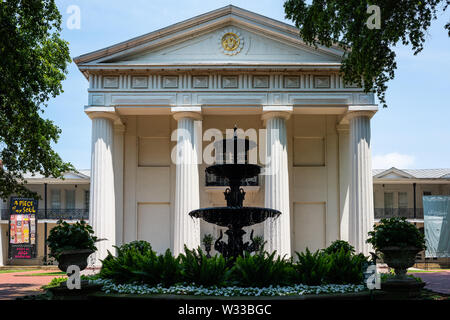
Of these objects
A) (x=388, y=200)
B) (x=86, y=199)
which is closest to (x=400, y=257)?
(x=388, y=200)

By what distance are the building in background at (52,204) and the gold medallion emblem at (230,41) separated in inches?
747

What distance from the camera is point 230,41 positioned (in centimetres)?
2583

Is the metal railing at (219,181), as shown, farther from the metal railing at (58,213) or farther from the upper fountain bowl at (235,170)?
the metal railing at (58,213)

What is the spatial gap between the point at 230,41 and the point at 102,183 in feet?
28.8

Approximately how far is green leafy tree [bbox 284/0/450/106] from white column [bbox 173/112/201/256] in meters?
9.59

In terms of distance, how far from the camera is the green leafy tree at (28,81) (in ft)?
55.0

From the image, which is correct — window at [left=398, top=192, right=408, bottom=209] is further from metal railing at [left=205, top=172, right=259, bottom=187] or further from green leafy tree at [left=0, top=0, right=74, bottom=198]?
green leafy tree at [left=0, top=0, right=74, bottom=198]

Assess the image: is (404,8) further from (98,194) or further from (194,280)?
(98,194)

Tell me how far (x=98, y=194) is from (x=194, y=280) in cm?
1376

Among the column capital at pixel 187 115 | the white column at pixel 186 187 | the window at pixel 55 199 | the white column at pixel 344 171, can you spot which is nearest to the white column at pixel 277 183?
the column capital at pixel 187 115

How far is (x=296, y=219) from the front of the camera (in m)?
28.5

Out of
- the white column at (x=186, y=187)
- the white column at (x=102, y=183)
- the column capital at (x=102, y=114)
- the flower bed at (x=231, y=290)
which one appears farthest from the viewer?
the column capital at (x=102, y=114)

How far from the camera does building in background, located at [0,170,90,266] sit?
4028 centimetres

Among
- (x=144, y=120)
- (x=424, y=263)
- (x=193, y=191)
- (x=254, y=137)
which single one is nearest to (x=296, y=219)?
(x=254, y=137)
